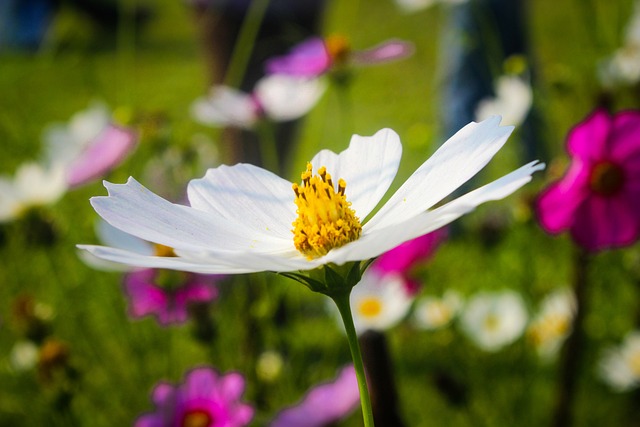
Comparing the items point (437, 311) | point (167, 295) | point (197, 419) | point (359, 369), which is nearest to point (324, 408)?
point (197, 419)

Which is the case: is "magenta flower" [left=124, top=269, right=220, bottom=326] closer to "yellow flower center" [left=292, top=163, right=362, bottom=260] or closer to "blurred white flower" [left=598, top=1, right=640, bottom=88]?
"yellow flower center" [left=292, top=163, right=362, bottom=260]

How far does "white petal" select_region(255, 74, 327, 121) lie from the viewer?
2.46ft

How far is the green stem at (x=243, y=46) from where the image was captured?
1121mm

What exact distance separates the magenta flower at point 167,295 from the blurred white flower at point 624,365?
0.41 m

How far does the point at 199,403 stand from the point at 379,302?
0.22 m

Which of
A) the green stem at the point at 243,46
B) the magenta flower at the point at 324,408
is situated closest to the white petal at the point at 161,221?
the magenta flower at the point at 324,408

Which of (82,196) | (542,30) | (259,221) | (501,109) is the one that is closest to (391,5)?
(542,30)

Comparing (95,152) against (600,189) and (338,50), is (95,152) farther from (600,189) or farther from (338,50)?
(600,189)

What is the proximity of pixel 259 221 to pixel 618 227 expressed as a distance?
0.87ft

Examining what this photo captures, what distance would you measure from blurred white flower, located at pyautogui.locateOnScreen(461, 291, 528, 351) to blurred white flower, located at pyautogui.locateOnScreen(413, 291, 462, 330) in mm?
22

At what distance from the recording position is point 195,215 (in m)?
0.31

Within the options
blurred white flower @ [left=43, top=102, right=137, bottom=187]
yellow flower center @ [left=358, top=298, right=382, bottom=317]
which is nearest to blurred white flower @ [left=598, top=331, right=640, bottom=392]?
yellow flower center @ [left=358, top=298, right=382, bottom=317]

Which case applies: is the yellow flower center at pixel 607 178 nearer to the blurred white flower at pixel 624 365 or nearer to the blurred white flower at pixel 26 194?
the blurred white flower at pixel 624 365

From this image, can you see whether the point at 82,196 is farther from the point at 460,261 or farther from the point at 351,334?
the point at 351,334
